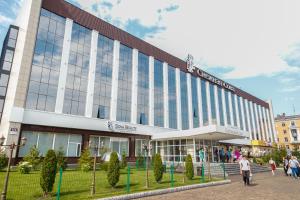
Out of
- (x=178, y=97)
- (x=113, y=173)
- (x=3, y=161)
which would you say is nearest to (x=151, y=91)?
(x=178, y=97)

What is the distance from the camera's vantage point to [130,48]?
3600 centimetres

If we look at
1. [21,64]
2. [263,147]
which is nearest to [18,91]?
[21,64]

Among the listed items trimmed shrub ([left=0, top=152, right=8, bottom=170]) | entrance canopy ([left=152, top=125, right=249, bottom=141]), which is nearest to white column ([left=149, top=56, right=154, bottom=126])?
entrance canopy ([left=152, top=125, right=249, bottom=141])

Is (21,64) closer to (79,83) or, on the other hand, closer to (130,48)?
(79,83)

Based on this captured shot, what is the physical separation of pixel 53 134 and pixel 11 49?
12.3 metres

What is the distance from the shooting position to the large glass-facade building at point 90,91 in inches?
960

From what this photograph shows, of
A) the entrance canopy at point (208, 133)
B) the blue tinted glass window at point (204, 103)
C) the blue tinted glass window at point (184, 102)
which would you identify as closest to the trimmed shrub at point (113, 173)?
the entrance canopy at point (208, 133)

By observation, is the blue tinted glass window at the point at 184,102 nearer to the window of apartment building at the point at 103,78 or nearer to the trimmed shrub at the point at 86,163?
the window of apartment building at the point at 103,78

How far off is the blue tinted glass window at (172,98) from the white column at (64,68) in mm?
19178

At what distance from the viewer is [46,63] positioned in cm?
2605

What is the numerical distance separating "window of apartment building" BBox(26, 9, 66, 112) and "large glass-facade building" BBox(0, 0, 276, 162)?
0.11 metres

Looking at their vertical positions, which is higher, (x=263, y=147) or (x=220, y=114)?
(x=220, y=114)

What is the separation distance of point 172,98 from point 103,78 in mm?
14517

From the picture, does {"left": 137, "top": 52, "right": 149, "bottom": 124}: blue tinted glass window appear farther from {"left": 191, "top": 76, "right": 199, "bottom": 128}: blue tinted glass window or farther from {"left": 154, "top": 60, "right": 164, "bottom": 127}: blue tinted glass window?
{"left": 191, "top": 76, "right": 199, "bottom": 128}: blue tinted glass window
